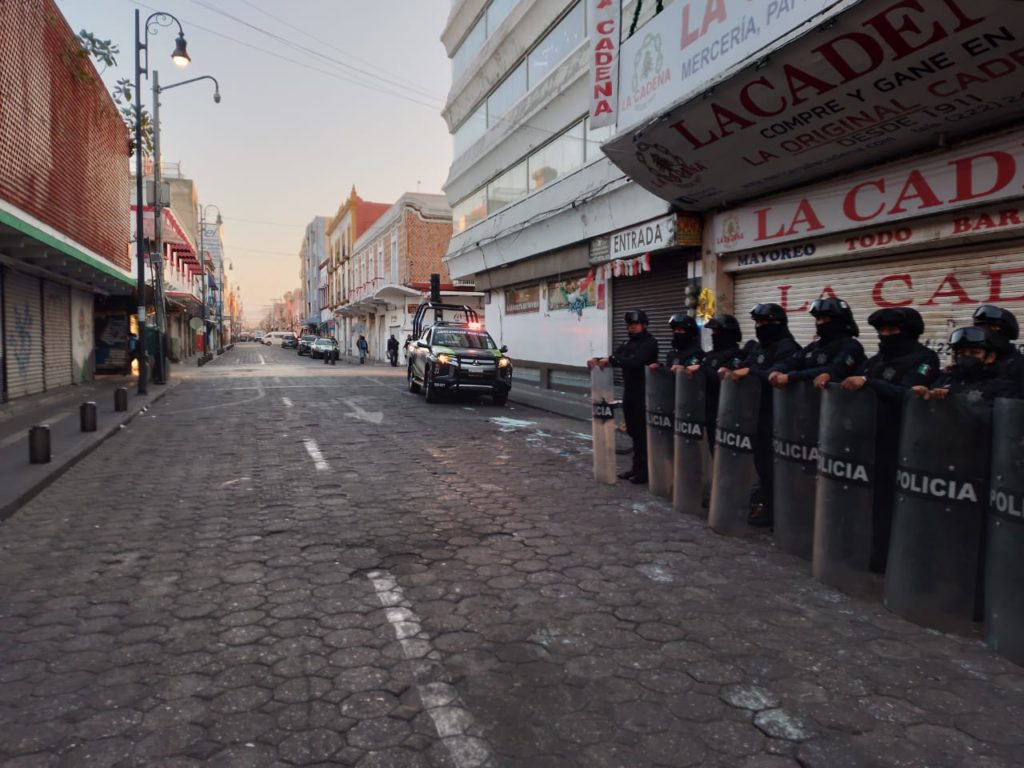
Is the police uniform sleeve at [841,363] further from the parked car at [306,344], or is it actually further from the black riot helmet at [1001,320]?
the parked car at [306,344]

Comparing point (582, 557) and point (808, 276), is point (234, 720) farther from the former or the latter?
point (808, 276)

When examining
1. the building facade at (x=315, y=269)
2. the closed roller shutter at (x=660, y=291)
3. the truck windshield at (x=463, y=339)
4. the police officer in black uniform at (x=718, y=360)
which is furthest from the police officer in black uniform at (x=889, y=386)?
the building facade at (x=315, y=269)

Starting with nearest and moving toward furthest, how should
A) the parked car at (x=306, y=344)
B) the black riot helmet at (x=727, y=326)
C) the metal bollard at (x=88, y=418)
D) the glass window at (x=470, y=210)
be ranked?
the black riot helmet at (x=727, y=326)
the metal bollard at (x=88, y=418)
the glass window at (x=470, y=210)
the parked car at (x=306, y=344)

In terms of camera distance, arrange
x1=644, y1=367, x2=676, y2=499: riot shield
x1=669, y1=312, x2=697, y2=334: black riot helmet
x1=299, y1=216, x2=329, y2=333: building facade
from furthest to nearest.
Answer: x1=299, y1=216, x2=329, y2=333: building facade < x1=669, y1=312, x2=697, y2=334: black riot helmet < x1=644, y1=367, x2=676, y2=499: riot shield

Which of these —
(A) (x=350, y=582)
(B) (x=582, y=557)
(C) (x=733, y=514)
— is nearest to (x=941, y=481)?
(C) (x=733, y=514)

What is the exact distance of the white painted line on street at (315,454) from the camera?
834 centimetres

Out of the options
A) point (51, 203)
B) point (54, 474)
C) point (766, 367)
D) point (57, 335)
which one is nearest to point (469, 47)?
point (51, 203)

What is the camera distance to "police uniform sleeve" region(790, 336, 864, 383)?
5035 millimetres

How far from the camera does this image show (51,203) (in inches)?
629

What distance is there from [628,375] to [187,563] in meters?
4.97

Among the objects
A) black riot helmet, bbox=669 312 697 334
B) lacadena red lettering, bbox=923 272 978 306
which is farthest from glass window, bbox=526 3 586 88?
black riot helmet, bbox=669 312 697 334

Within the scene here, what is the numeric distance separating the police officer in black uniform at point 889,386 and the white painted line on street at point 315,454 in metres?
6.11

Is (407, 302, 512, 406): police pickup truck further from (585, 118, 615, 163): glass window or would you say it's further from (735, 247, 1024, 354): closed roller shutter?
(735, 247, 1024, 354): closed roller shutter

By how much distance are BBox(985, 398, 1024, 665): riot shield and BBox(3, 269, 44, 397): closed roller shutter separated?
18331 mm
